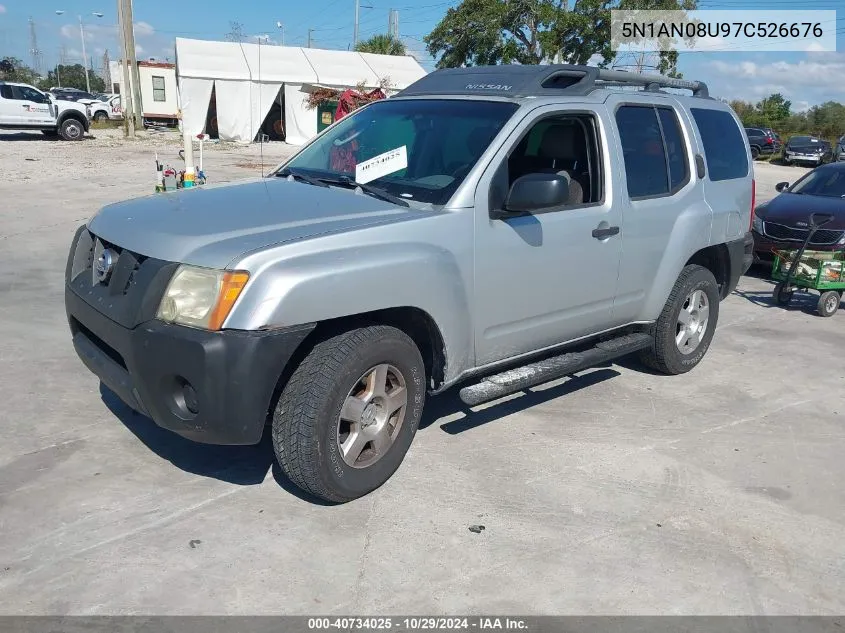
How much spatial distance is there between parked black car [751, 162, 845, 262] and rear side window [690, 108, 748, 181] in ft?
9.36

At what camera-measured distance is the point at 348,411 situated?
341 cm

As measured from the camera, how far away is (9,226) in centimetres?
994

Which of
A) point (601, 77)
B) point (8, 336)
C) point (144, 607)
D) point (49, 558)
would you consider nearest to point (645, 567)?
point (144, 607)

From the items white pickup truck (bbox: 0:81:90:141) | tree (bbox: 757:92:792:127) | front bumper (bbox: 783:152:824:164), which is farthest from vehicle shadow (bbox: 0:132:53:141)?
tree (bbox: 757:92:792:127)

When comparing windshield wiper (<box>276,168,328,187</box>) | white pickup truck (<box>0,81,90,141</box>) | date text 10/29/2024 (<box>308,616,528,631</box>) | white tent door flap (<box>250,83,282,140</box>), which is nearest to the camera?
date text 10/29/2024 (<box>308,616,528,631</box>)

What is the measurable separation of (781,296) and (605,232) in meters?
4.50

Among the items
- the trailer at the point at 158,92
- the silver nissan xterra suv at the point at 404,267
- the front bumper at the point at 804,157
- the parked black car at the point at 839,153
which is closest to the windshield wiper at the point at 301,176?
the silver nissan xterra suv at the point at 404,267

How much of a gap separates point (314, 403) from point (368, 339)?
0.38m

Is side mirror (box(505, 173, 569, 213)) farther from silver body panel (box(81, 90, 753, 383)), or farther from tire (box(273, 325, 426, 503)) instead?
tire (box(273, 325, 426, 503))

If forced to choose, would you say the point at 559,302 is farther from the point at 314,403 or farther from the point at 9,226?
the point at 9,226

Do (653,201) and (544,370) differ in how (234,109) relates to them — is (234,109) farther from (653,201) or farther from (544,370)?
(544,370)

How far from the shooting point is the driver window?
4.47 meters

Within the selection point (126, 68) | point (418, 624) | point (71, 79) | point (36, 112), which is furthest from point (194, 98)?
point (71, 79)

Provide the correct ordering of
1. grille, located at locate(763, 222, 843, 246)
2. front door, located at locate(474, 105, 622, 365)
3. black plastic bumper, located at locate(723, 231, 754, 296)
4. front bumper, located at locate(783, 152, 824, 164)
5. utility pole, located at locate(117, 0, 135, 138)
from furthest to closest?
front bumper, located at locate(783, 152, 824, 164), utility pole, located at locate(117, 0, 135, 138), grille, located at locate(763, 222, 843, 246), black plastic bumper, located at locate(723, 231, 754, 296), front door, located at locate(474, 105, 622, 365)
